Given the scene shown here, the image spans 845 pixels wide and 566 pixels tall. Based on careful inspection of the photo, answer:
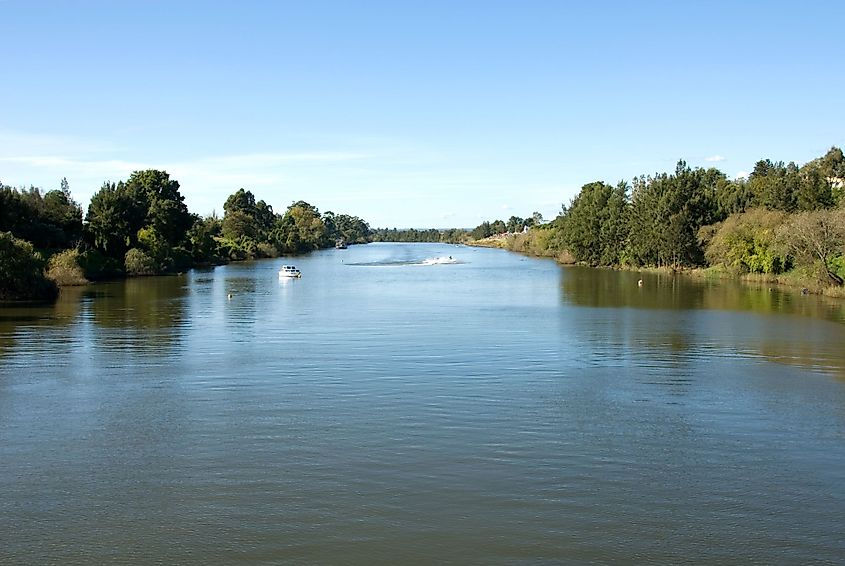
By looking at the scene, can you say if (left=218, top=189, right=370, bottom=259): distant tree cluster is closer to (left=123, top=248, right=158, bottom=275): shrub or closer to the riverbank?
(left=123, top=248, right=158, bottom=275): shrub

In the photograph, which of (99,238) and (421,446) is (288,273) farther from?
(421,446)

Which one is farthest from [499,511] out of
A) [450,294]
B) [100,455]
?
[450,294]

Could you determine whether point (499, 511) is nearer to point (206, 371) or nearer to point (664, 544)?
point (664, 544)

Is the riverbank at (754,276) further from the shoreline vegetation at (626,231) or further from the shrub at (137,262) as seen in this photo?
the shrub at (137,262)

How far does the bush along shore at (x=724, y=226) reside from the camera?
4878 cm

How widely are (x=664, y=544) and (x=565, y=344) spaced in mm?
18088

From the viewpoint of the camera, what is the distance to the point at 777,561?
34.0 feet

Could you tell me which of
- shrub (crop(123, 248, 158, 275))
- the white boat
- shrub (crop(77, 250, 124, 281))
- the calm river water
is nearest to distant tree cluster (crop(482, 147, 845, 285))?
the calm river water

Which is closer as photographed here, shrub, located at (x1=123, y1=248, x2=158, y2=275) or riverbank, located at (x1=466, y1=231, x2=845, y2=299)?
riverbank, located at (x1=466, y1=231, x2=845, y2=299)

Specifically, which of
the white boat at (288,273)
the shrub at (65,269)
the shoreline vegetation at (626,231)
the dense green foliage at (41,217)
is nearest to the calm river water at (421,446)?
the shoreline vegetation at (626,231)

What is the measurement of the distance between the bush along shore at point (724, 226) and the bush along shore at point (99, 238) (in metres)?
46.3

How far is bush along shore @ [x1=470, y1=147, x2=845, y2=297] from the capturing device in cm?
4878

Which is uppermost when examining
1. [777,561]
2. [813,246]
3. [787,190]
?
[787,190]

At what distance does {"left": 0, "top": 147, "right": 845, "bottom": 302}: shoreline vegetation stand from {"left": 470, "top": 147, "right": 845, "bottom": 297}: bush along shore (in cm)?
10
